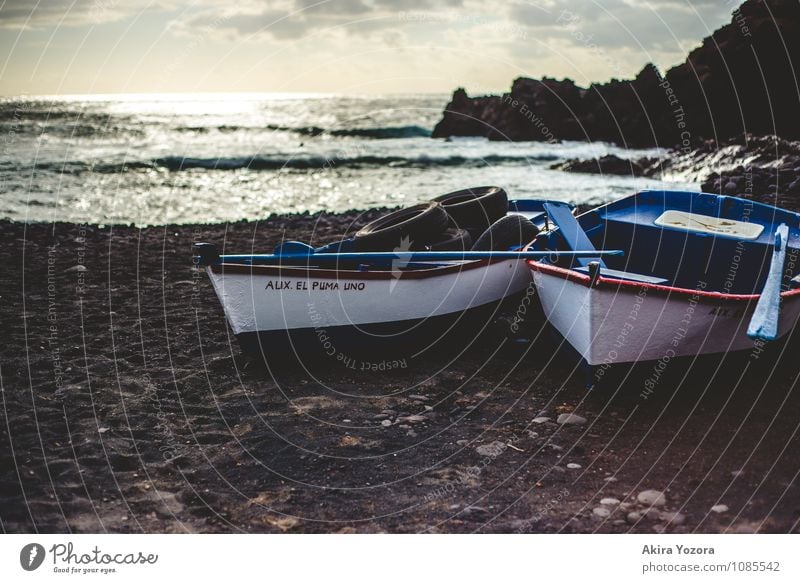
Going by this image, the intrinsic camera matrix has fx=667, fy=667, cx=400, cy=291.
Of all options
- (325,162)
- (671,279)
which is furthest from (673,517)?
(325,162)

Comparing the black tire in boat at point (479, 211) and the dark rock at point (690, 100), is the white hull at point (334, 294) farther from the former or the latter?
the dark rock at point (690, 100)

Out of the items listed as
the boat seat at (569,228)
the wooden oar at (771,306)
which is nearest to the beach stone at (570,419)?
the wooden oar at (771,306)

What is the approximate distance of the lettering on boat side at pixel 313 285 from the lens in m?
6.81

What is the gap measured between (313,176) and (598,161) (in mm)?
11731

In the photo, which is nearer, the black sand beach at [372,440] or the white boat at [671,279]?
the black sand beach at [372,440]

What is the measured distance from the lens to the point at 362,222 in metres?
16.3

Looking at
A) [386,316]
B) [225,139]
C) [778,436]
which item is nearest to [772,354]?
[778,436]

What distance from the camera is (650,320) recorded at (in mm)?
6047

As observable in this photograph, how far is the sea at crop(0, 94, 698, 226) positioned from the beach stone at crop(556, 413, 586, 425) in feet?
42.8

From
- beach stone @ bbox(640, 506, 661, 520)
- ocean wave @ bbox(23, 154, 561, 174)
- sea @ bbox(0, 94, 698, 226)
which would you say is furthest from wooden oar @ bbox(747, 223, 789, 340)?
ocean wave @ bbox(23, 154, 561, 174)

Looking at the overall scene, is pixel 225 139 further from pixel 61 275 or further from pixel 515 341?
pixel 515 341

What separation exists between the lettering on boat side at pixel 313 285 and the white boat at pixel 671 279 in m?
1.99

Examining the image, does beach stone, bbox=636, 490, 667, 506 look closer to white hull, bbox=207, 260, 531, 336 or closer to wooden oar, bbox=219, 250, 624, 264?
wooden oar, bbox=219, 250, 624, 264
